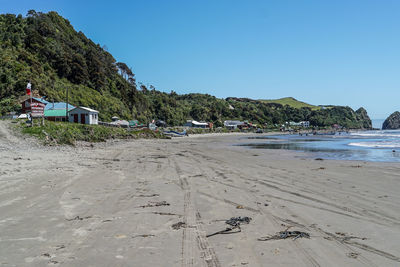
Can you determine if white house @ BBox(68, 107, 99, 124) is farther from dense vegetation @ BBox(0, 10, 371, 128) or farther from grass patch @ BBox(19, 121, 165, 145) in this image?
dense vegetation @ BBox(0, 10, 371, 128)

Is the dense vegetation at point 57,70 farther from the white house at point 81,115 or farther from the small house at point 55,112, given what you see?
the white house at point 81,115

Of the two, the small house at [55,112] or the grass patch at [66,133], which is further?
the small house at [55,112]

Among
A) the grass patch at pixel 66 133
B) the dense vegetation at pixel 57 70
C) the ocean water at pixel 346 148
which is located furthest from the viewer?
the dense vegetation at pixel 57 70

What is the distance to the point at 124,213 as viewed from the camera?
23.7 ft

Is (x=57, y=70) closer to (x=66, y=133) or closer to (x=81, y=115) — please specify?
(x=81, y=115)

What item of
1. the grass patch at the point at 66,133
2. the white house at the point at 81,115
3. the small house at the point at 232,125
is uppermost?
the white house at the point at 81,115

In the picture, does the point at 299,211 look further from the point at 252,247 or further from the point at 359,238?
the point at 252,247

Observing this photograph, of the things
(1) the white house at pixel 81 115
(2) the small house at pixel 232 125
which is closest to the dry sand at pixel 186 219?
(1) the white house at pixel 81 115

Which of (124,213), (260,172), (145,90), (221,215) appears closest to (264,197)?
(221,215)

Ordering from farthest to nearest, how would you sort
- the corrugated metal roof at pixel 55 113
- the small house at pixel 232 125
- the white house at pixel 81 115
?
1. the small house at pixel 232 125
2. the corrugated metal roof at pixel 55 113
3. the white house at pixel 81 115

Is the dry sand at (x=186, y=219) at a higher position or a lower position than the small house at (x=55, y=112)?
lower

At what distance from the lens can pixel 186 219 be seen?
6898mm

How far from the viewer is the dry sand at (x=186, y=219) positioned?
15.8 feet

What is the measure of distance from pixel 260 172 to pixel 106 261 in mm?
11680
